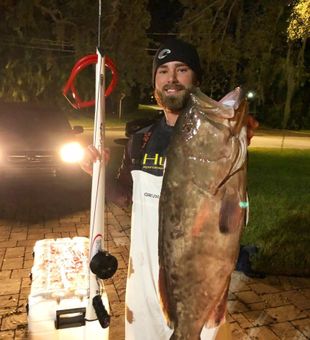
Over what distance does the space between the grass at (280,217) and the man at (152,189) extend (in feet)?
10.5

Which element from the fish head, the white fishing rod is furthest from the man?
the fish head

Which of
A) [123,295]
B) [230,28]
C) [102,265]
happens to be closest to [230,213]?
[102,265]

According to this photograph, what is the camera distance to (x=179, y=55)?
8.30 ft

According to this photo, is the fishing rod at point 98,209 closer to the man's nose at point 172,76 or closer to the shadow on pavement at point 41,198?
the man's nose at point 172,76

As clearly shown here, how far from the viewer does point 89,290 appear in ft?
9.26

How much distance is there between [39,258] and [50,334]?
68 centimetres

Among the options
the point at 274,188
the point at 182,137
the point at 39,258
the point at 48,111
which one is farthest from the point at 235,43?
the point at 182,137

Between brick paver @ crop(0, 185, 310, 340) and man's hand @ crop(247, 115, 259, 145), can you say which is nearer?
man's hand @ crop(247, 115, 259, 145)

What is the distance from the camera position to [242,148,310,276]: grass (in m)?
5.62

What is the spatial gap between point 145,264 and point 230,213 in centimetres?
87

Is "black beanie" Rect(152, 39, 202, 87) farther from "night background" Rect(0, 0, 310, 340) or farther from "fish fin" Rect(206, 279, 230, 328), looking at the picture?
"fish fin" Rect(206, 279, 230, 328)

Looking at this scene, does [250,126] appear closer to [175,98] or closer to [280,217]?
[175,98]

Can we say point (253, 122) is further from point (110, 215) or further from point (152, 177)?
point (110, 215)

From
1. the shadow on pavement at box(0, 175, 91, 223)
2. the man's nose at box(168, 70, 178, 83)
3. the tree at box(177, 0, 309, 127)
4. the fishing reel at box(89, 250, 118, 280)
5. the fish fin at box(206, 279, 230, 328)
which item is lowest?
the shadow on pavement at box(0, 175, 91, 223)
